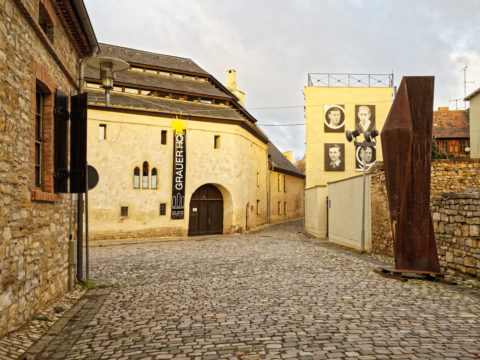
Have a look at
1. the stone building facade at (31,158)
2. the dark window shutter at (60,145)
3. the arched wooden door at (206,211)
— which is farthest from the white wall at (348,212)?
the dark window shutter at (60,145)

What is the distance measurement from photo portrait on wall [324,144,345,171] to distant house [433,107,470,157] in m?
12.1

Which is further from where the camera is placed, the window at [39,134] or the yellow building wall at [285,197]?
the yellow building wall at [285,197]

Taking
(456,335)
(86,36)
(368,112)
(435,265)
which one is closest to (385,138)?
(435,265)

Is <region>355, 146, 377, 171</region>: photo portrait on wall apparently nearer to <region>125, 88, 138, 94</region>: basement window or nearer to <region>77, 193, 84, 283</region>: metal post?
<region>125, 88, 138, 94</region>: basement window

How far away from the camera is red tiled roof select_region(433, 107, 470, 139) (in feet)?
122

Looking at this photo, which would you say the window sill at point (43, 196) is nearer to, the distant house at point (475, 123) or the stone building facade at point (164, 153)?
the stone building facade at point (164, 153)

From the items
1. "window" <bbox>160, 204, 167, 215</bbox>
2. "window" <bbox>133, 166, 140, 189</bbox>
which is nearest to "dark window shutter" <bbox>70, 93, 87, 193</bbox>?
"window" <bbox>133, 166, 140, 189</bbox>

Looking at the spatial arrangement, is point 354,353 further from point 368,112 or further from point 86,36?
point 368,112

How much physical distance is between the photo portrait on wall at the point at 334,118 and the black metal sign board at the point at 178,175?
420 inches

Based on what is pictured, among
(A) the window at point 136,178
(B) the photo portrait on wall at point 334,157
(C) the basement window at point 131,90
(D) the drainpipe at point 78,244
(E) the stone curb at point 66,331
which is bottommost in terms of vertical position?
(E) the stone curb at point 66,331

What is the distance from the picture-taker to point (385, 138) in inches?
366

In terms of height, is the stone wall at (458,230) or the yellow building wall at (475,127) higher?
the yellow building wall at (475,127)

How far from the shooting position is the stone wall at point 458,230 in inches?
334

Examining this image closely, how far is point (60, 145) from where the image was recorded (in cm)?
752
